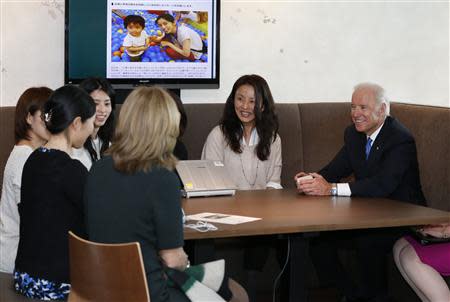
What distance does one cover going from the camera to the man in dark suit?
4.12 metres

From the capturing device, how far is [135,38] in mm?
4965

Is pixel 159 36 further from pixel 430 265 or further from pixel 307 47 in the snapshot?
pixel 430 265

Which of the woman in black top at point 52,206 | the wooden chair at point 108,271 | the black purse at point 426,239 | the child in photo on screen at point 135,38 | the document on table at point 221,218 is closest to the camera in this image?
the wooden chair at point 108,271

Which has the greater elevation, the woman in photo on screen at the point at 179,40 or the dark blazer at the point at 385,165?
the woman in photo on screen at the point at 179,40

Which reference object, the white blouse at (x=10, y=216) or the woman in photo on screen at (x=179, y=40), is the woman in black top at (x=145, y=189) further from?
the woman in photo on screen at (x=179, y=40)

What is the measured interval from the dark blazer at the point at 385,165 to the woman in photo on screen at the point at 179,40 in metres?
1.20

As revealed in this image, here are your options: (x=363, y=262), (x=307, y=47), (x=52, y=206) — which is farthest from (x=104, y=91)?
(x=307, y=47)

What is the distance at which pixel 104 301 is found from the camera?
2.66 meters

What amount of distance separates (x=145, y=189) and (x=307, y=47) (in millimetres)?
3123

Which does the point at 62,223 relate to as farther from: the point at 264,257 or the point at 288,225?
the point at 264,257

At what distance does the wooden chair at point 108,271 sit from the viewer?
8.40 feet

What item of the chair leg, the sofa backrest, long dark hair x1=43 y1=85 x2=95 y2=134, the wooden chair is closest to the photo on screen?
the sofa backrest

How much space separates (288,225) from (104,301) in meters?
0.88

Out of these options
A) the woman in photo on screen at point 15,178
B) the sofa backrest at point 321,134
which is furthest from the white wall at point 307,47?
the woman in photo on screen at point 15,178
